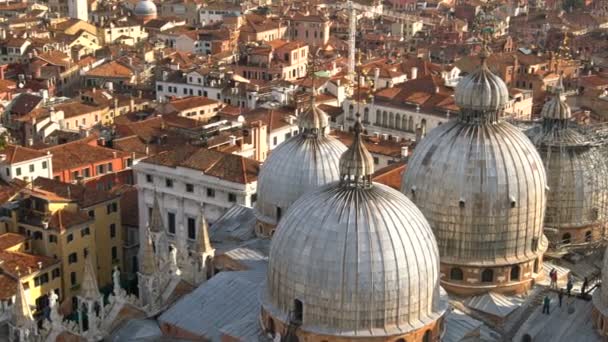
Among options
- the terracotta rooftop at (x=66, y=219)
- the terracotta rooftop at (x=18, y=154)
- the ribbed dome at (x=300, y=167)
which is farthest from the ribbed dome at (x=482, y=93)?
the terracotta rooftop at (x=18, y=154)

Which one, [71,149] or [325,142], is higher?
[325,142]

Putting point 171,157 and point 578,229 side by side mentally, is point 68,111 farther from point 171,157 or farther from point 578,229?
point 578,229

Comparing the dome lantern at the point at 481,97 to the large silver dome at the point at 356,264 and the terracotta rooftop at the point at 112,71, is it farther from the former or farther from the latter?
the terracotta rooftop at the point at 112,71

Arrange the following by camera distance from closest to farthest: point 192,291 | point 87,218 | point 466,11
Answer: point 192,291 < point 87,218 < point 466,11

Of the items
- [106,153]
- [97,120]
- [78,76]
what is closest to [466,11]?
[78,76]

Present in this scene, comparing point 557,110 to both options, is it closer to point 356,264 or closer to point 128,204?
point 356,264
